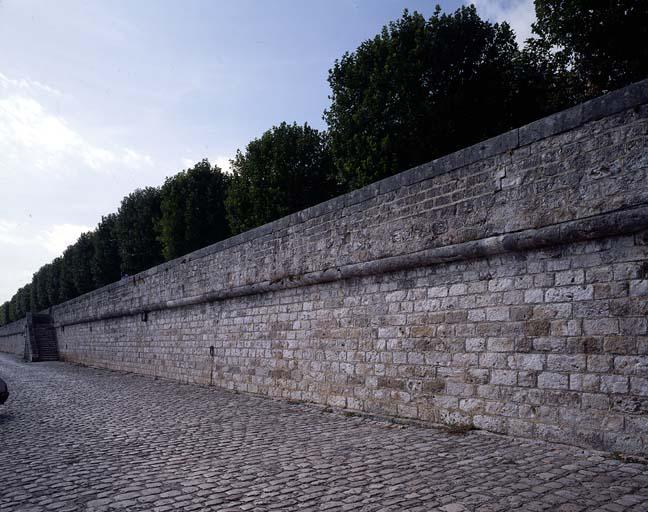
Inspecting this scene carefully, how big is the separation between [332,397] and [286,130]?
1445cm

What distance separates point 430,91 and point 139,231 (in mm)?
19322

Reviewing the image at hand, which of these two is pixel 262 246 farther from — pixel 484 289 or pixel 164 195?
pixel 164 195

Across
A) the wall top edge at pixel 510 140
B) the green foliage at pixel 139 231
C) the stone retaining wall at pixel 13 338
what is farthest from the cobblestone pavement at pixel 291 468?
the stone retaining wall at pixel 13 338

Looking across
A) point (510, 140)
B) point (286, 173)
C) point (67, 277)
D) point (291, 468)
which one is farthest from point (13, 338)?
point (510, 140)

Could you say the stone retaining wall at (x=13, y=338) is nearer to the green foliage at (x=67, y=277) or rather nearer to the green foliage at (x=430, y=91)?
the green foliage at (x=67, y=277)

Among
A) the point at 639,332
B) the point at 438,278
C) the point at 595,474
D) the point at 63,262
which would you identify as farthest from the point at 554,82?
the point at 63,262

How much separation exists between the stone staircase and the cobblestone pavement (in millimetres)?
23625

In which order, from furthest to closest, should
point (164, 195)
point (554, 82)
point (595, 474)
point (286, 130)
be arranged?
1. point (164, 195)
2. point (286, 130)
3. point (554, 82)
4. point (595, 474)

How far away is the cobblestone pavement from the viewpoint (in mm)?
3502

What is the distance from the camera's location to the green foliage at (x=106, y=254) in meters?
32.2

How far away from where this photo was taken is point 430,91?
15.4 m

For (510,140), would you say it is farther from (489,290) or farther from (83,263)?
(83,263)

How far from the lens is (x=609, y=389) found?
14.8 ft

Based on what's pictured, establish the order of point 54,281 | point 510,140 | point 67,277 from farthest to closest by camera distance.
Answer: point 54,281
point 67,277
point 510,140
